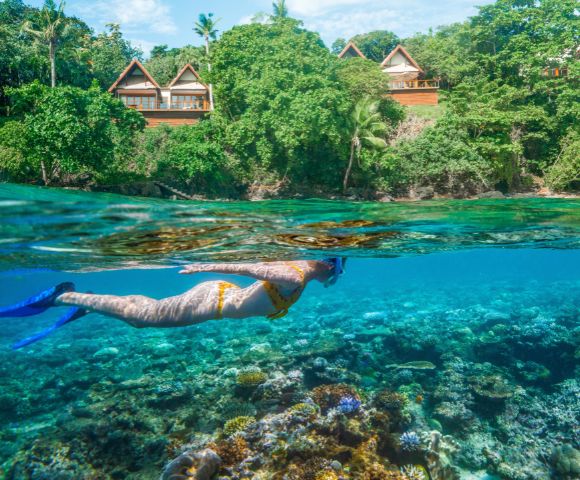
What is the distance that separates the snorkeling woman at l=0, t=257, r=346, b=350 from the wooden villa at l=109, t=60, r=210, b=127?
114ft

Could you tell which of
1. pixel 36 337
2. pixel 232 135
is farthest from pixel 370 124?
pixel 36 337

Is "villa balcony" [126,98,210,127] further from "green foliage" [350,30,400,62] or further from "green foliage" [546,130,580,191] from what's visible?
"green foliage" [350,30,400,62]

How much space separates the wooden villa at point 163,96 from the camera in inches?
1617

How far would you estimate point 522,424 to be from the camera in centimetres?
1006

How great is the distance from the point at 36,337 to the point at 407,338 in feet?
36.4

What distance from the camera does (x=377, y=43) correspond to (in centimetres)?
6556

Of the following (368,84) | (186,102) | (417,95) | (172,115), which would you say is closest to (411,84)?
(417,95)

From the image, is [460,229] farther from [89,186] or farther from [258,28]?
[258,28]

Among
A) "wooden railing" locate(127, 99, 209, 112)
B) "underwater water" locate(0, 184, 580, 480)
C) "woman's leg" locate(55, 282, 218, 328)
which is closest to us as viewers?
"woman's leg" locate(55, 282, 218, 328)

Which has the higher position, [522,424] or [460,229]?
[460,229]

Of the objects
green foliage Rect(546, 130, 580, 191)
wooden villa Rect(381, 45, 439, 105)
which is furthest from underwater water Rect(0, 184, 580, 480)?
wooden villa Rect(381, 45, 439, 105)

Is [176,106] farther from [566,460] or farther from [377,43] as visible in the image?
[566,460]

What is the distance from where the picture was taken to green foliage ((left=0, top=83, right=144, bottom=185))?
24797 millimetres

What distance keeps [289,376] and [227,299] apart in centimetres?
555
